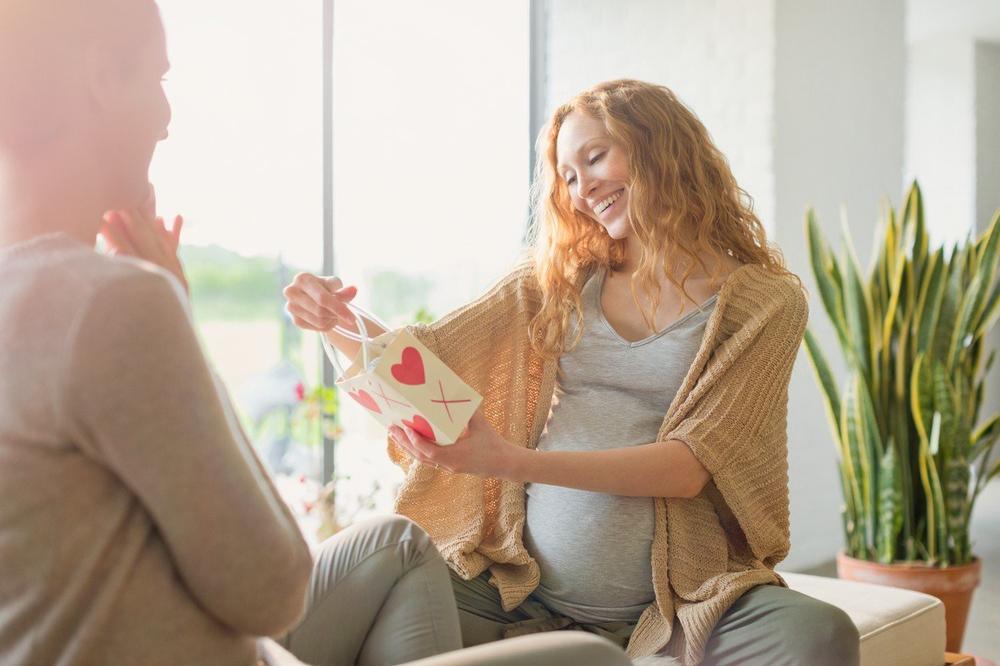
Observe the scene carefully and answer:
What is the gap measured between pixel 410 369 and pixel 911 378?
1.97m

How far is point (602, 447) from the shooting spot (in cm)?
174

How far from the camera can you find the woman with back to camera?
162cm

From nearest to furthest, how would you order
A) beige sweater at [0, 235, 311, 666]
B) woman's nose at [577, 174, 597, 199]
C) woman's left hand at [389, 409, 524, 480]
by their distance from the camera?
beige sweater at [0, 235, 311, 666]
woman's left hand at [389, 409, 524, 480]
woman's nose at [577, 174, 597, 199]

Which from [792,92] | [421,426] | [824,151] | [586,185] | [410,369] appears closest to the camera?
[410,369]

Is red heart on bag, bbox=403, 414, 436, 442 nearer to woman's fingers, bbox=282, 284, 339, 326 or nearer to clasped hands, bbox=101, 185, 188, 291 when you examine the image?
woman's fingers, bbox=282, 284, 339, 326

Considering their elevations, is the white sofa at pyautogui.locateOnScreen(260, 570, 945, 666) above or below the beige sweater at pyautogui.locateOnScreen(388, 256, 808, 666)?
below

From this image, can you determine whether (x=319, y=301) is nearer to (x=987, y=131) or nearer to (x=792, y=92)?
(x=792, y=92)

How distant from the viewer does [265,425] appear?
3.53 meters

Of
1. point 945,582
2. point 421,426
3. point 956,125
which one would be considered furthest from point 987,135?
point 421,426

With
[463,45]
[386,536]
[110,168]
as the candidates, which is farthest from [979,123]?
[110,168]

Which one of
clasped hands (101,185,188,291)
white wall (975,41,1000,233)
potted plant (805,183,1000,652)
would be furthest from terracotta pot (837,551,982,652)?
white wall (975,41,1000,233)

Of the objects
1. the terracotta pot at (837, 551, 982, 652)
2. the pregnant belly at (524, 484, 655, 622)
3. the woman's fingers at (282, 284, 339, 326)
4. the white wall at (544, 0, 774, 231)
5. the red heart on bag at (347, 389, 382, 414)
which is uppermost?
the white wall at (544, 0, 774, 231)

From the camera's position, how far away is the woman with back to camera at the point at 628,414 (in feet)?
5.32

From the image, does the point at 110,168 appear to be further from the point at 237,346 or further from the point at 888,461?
the point at 237,346
